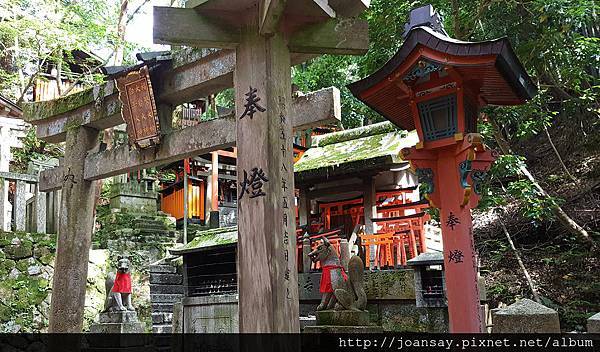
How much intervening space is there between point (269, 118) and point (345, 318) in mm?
5336

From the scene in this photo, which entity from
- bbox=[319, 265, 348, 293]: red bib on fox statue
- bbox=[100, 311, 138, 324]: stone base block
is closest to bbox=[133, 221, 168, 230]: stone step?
bbox=[100, 311, 138, 324]: stone base block

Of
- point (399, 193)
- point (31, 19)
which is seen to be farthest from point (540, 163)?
point (31, 19)

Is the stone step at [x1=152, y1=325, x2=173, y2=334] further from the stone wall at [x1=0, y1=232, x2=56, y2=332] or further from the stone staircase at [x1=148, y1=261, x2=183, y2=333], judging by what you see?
the stone wall at [x1=0, y1=232, x2=56, y2=332]

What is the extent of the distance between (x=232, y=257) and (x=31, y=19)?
1175 cm

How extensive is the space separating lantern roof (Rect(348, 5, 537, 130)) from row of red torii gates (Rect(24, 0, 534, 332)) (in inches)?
0.6

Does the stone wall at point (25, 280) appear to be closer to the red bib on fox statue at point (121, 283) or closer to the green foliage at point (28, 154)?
the red bib on fox statue at point (121, 283)

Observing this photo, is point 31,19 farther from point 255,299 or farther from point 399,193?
point 255,299

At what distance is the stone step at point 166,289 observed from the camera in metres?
14.3

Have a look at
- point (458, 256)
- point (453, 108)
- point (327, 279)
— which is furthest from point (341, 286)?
point (453, 108)

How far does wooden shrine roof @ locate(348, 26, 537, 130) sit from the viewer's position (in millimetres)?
6535

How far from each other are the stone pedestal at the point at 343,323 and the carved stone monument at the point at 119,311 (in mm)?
4411

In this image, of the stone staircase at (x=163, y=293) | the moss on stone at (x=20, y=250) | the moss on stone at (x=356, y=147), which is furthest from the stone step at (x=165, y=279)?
the moss on stone at (x=356, y=147)

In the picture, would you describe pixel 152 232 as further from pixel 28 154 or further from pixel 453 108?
pixel 453 108

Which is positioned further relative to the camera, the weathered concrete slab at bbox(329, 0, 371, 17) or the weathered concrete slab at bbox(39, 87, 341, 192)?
the weathered concrete slab at bbox(39, 87, 341, 192)
